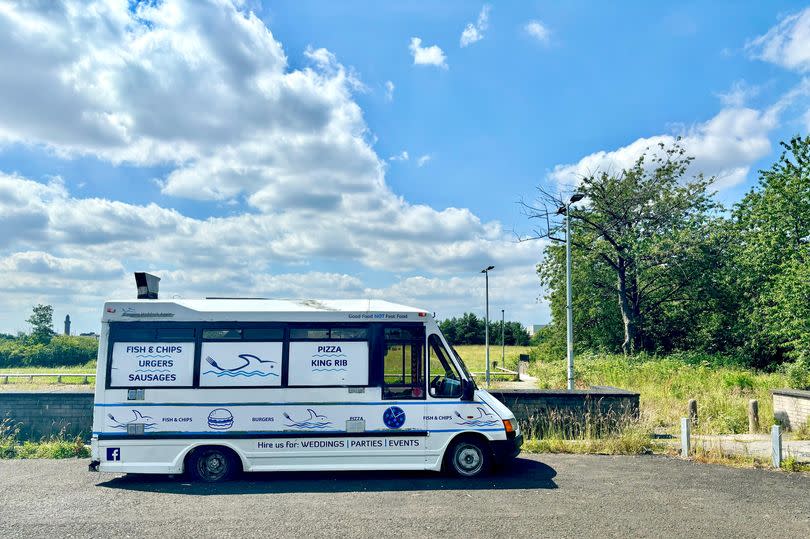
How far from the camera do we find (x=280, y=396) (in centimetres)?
902

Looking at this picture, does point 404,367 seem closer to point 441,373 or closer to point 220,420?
point 441,373

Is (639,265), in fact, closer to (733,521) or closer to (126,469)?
(733,521)

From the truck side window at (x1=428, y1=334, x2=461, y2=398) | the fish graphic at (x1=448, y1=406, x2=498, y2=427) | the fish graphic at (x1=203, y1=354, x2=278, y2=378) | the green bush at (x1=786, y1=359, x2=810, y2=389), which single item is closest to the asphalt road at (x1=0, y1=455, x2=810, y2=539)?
the fish graphic at (x1=448, y1=406, x2=498, y2=427)

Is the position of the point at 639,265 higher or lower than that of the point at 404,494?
higher

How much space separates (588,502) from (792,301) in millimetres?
19475

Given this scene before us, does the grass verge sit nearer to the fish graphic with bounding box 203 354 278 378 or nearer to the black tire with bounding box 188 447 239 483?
the black tire with bounding box 188 447 239 483

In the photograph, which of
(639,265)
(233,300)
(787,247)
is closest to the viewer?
(233,300)

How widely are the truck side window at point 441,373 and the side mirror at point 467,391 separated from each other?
67 mm

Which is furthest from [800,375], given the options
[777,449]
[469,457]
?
[469,457]

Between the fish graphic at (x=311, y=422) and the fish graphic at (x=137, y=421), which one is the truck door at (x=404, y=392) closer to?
the fish graphic at (x=311, y=422)

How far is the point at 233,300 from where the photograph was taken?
9930 mm

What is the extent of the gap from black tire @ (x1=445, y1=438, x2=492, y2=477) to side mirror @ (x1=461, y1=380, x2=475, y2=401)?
66 centimetres

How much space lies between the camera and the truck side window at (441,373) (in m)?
9.17

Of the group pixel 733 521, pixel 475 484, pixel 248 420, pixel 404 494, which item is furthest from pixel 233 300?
pixel 733 521
